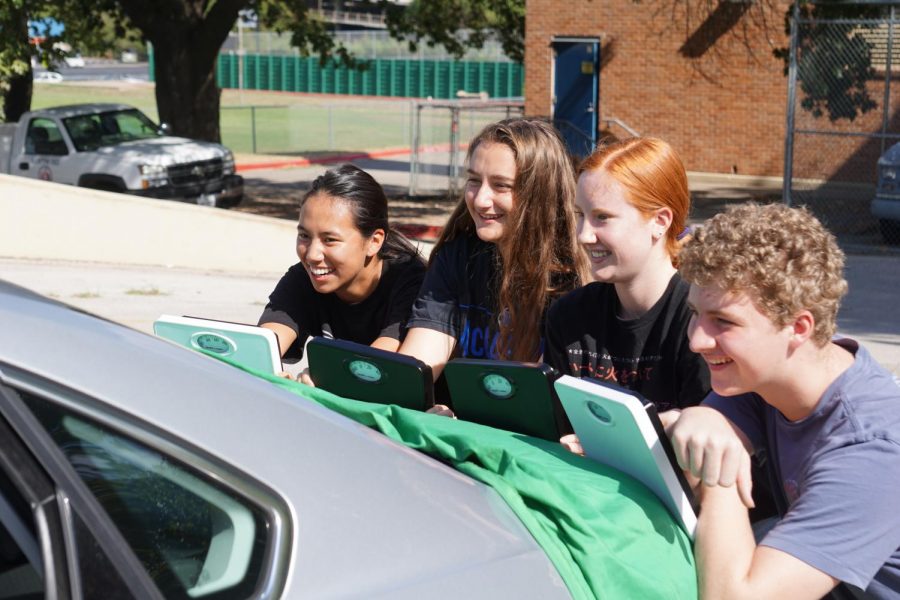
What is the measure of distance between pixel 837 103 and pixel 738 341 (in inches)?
540

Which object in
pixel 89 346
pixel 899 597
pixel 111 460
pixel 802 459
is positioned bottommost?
pixel 899 597

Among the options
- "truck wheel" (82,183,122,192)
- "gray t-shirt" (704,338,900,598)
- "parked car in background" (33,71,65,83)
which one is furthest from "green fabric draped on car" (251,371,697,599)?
"parked car in background" (33,71,65,83)

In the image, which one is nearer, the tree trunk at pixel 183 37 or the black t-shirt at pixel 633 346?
the black t-shirt at pixel 633 346

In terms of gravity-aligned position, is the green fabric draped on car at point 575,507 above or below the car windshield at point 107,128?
below

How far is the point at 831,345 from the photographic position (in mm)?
2350

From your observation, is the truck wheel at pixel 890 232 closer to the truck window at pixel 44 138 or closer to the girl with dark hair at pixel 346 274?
the girl with dark hair at pixel 346 274

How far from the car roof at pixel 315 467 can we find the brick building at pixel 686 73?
20.8 m

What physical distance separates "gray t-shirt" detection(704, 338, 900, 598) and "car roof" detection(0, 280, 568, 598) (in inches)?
21.4

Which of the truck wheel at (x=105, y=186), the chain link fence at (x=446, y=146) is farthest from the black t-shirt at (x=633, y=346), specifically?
the chain link fence at (x=446, y=146)

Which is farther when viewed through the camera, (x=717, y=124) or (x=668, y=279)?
(x=717, y=124)

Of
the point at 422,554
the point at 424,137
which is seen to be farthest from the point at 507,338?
the point at 424,137

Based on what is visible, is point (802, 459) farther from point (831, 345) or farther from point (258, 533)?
→ point (258, 533)

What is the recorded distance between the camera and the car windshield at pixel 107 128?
59.8ft

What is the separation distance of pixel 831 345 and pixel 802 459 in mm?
236
